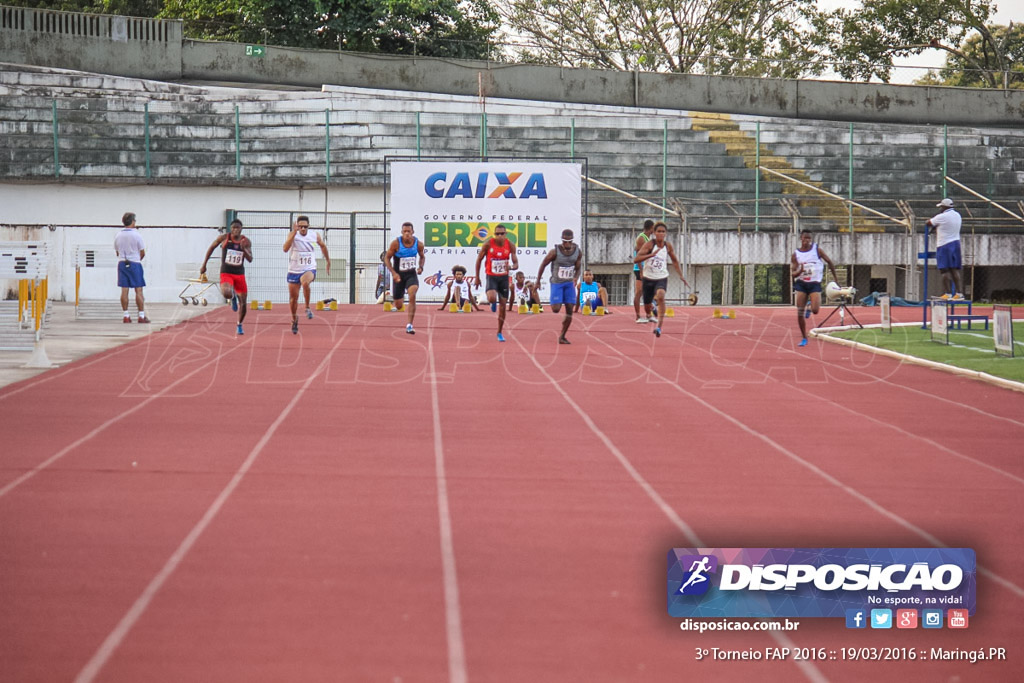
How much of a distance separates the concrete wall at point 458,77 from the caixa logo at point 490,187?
11.5 m

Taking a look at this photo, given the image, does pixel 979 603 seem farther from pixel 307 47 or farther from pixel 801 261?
pixel 307 47

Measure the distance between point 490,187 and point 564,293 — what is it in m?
10.9

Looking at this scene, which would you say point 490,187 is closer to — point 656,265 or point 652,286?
point 652,286

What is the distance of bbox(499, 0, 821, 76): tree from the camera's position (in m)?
49.9

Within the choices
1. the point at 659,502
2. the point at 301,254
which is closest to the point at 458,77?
the point at 301,254

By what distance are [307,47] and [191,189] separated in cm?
1225

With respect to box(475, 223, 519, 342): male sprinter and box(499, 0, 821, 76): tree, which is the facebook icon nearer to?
box(475, 223, 519, 342): male sprinter

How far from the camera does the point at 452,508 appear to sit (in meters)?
7.77

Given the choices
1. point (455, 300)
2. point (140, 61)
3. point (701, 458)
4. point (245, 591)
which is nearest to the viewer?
point (245, 591)

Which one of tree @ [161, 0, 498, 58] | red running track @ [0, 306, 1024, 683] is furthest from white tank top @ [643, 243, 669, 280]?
tree @ [161, 0, 498, 58]

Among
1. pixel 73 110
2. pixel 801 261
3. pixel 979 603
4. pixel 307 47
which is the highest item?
pixel 307 47

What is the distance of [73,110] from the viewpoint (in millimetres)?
36438

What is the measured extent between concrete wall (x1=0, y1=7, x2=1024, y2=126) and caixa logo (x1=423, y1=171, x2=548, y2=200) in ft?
37.6

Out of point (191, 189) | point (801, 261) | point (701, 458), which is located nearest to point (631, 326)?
point (801, 261)
